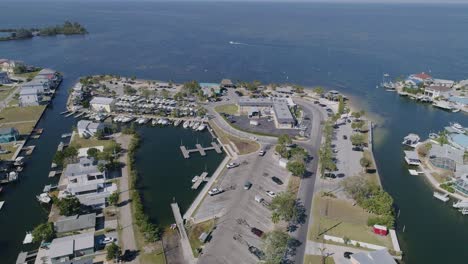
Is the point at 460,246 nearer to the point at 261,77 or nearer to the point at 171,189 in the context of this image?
the point at 171,189

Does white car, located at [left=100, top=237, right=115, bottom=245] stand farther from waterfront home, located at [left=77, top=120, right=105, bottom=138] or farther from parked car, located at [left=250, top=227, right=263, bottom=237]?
waterfront home, located at [left=77, top=120, right=105, bottom=138]

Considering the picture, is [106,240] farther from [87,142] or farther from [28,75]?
[28,75]

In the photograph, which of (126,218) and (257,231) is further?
(126,218)

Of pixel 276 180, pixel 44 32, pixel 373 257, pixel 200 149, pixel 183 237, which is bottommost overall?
pixel 183 237

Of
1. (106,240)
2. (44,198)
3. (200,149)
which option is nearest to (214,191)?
(200,149)

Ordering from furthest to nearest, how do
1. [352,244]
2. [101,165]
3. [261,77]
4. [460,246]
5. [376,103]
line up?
[261,77] → [376,103] → [101,165] → [460,246] → [352,244]

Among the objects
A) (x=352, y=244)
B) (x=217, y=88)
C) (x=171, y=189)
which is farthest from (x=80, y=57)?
(x=352, y=244)
